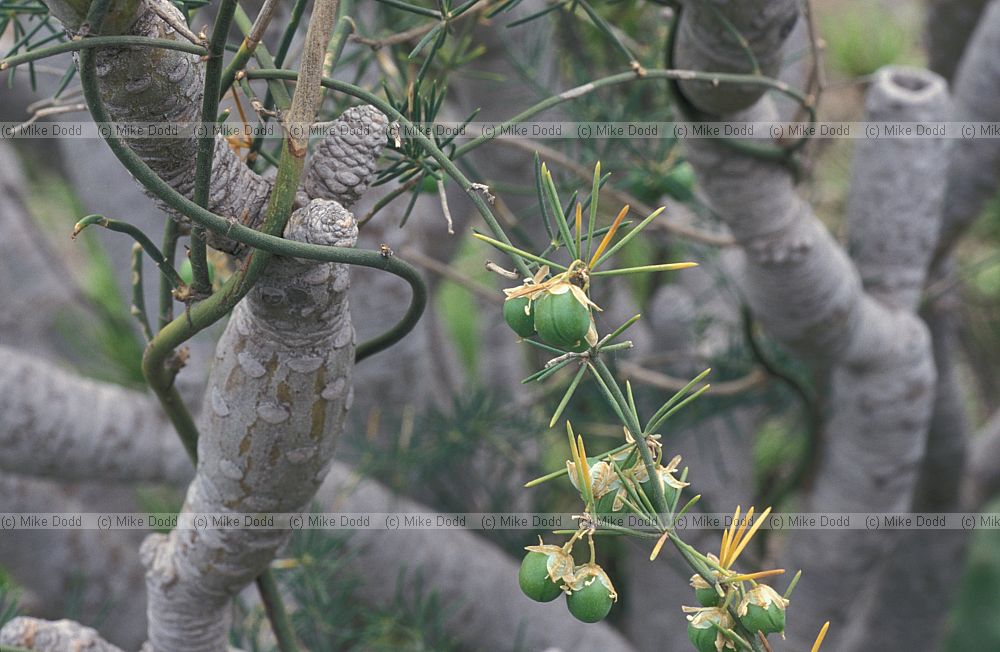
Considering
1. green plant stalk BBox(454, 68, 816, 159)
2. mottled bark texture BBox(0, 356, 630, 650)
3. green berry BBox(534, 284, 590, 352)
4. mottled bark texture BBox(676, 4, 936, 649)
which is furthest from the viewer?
mottled bark texture BBox(0, 356, 630, 650)

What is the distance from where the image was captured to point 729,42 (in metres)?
0.37

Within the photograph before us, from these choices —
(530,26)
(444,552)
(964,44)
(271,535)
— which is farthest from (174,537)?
(964,44)

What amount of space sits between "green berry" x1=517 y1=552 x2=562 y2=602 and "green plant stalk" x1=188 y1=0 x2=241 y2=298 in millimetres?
108

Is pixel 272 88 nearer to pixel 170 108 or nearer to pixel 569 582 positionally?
pixel 170 108

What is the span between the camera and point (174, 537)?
1.00 ft

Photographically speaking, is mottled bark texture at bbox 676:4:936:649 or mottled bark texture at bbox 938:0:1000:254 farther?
mottled bark texture at bbox 938:0:1000:254

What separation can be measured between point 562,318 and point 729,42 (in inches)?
9.1

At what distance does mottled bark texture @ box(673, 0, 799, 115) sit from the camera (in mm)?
353

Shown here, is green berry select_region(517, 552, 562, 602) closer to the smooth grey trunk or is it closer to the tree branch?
the tree branch

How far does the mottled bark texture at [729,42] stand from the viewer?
353 millimetres

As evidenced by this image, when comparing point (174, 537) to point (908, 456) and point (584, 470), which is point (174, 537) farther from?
point (908, 456)

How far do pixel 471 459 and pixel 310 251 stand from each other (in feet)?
1.68

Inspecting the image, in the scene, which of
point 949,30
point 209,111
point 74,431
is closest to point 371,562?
point 74,431

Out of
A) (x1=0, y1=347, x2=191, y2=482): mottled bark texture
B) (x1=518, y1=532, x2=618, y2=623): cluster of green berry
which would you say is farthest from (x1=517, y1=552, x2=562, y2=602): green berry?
(x1=0, y1=347, x2=191, y2=482): mottled bark texture
